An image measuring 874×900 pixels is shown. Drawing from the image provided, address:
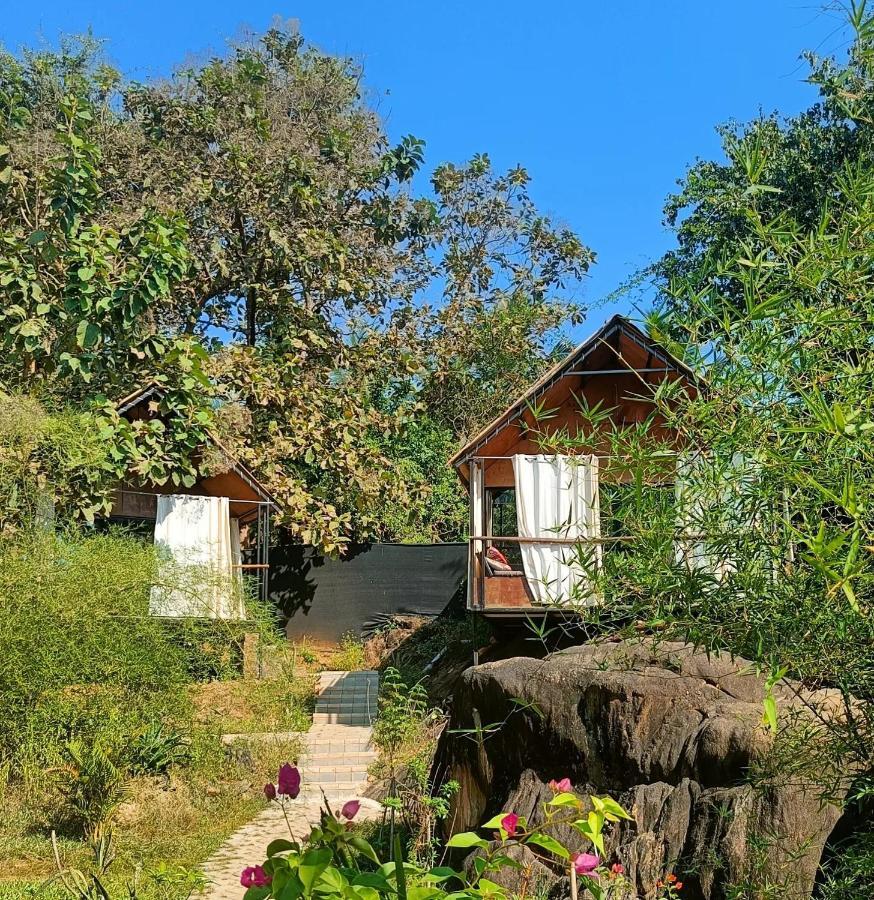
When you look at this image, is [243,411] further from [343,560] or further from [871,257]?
[871,257]

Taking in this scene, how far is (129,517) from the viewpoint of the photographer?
1373 centimetres

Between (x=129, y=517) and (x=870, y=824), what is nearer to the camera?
(x=870, y=824)

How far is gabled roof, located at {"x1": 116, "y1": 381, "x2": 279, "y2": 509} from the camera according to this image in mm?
11008

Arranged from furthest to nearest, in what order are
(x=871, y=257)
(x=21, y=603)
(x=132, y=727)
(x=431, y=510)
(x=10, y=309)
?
(x=431, y=510)
(x=10, y=309)
(x=132, y=727)
(x=21, y=603)
(x=871, y=257)

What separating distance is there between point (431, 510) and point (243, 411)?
15.8 feet

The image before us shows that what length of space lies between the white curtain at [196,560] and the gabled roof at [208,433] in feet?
1.57

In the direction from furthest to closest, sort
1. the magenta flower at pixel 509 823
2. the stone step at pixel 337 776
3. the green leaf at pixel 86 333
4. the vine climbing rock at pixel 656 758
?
the green leaf at pixel 86 333 → the stone step at pixel 337 776 → the vine climbing rock at pixel 656 758 → the magenta flower at pixel 509 823

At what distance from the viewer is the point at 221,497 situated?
14.0 m

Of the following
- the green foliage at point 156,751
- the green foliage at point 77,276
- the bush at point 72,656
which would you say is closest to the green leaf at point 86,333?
the green foliage at point 77,276

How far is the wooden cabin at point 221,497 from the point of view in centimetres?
1284

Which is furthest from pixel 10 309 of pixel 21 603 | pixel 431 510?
pixel 431 510

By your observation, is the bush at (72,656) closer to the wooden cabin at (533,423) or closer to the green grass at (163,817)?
the green grass at (163,817)

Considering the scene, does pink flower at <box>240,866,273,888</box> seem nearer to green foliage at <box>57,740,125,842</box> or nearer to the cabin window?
green foliage at <box>57,740,125,842</box>

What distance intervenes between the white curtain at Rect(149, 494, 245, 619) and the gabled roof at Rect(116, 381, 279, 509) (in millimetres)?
479
